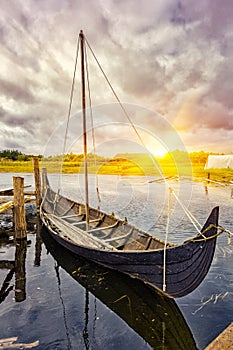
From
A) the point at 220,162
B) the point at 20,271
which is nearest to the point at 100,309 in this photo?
the point at 20,271

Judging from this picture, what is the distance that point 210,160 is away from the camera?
55.1m

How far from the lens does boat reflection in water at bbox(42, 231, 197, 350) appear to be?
4.91 metres

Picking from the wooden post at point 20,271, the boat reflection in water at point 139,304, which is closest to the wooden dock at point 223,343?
the boat reflection in water at point 139,304

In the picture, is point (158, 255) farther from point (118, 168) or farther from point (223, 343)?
point (118, 168)

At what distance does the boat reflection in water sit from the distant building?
165 feet

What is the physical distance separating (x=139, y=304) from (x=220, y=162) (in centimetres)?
5249

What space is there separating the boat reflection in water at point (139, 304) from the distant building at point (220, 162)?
165 ft

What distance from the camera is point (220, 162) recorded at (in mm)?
52656

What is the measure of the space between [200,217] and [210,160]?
43.3 m

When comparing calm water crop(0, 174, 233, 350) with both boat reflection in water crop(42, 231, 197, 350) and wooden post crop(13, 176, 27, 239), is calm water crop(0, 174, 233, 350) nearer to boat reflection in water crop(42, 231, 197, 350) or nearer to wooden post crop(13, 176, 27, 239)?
boat reflection in water crop(42, 231, 197, 350)

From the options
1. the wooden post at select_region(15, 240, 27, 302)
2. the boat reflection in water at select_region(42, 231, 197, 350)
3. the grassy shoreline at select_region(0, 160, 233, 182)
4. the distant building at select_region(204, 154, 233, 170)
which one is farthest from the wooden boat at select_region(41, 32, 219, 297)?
the distant building at select_region(204, 154, 233, 170)

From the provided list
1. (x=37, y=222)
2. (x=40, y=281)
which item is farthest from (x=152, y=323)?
(x=37, y=222)

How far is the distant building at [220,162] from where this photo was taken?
168 feet

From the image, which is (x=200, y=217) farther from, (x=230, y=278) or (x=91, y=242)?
(x=91, y=242)
